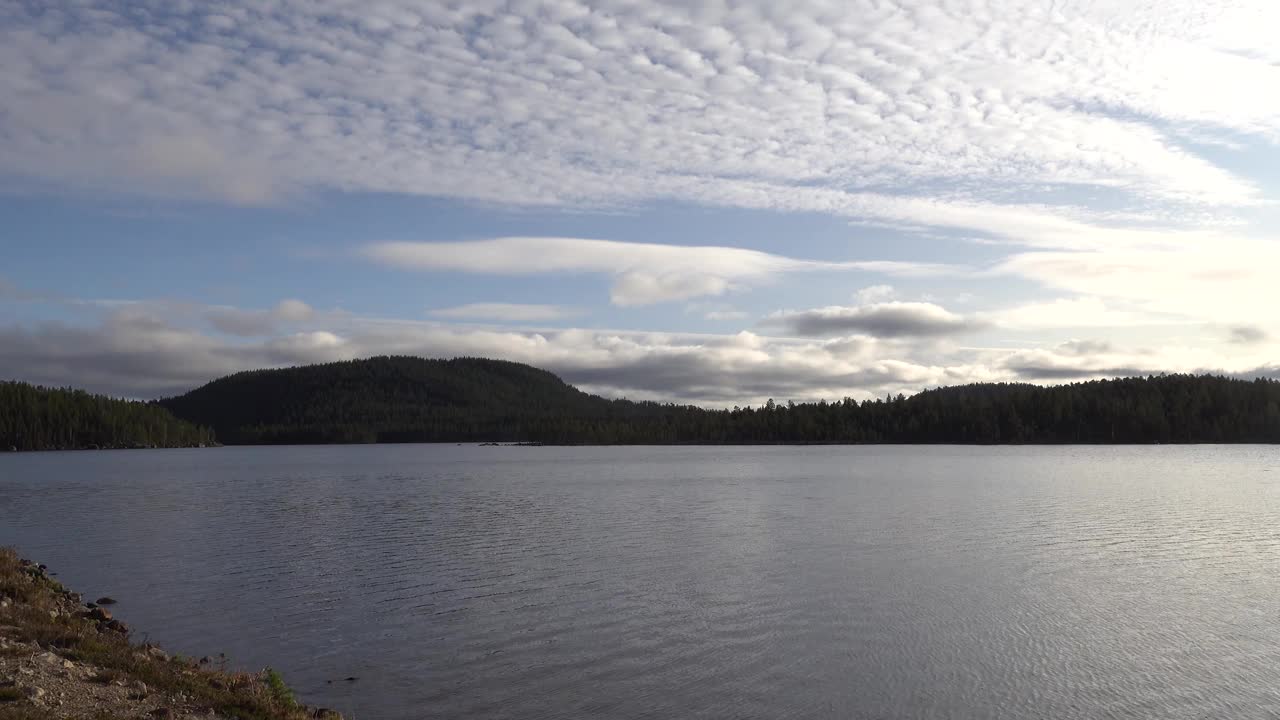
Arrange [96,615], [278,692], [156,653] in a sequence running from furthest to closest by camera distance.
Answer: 1. [96,615]
2. [156,653]
3. [278,692]

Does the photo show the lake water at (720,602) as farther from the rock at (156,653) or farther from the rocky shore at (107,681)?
the rocky shore at (107,681)

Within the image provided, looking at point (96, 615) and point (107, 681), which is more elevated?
point (107, 681)

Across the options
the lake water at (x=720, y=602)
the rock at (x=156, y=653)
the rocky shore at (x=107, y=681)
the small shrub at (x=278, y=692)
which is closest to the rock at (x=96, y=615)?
the rocky shore at (x=107, y=681)

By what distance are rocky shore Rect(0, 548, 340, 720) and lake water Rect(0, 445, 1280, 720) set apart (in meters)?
2.85

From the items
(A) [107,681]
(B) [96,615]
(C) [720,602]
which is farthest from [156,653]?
(C) [720,602]

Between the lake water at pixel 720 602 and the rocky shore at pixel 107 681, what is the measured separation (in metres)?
2.85

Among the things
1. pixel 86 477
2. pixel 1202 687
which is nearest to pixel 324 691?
pixel 1202 687

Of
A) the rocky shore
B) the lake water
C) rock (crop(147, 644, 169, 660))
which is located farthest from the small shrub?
rock (crop(147, 644, 169, 660))

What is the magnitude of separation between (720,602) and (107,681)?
→ 22.5 metres

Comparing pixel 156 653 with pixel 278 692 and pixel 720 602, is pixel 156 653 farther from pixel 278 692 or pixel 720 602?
pixel 720 602

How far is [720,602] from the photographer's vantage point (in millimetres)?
37250

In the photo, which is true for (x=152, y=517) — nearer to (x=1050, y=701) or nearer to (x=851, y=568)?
(x=851, y=568)

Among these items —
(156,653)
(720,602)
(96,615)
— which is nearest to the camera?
(156,653)

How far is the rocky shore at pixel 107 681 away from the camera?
18.7 meters
